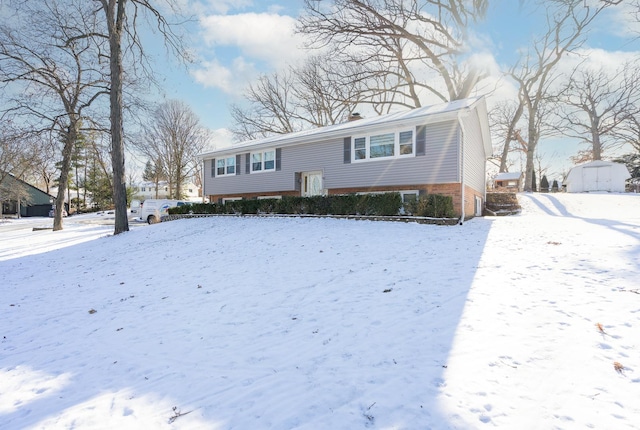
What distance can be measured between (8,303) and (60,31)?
49.8ft

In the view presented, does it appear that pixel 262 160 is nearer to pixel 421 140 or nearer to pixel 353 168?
pixel 353 168

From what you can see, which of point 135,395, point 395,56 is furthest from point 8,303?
point 395,56

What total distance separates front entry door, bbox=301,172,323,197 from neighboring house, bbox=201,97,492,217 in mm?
51

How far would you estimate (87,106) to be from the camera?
1873cm

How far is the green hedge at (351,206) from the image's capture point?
413 inches

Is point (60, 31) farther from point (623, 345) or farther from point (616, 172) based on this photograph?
point (616, 172)

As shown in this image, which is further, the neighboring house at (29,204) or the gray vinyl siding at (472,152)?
the neighboring house at (29,204)

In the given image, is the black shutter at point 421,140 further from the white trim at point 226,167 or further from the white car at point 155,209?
the white car at point 155,209

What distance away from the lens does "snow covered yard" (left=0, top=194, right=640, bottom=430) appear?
2.36 meters

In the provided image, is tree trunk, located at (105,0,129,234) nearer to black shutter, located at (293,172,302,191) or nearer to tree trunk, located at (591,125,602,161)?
black shutter, located at (293,172,302,191)

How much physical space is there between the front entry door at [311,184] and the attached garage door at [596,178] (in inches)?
1018

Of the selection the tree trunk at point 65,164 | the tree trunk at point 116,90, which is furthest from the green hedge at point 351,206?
the tree trunk at point 65,164

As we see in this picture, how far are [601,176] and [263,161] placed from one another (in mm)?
28307

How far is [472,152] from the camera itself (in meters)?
14.4
